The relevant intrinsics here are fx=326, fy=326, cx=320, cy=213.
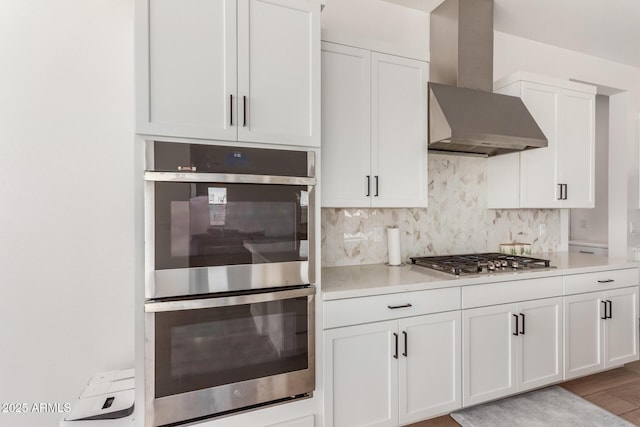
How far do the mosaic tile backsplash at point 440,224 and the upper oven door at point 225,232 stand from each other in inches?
29.0

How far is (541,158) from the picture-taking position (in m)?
2.70

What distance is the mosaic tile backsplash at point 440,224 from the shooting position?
8.02 feet

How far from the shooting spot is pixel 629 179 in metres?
3.67

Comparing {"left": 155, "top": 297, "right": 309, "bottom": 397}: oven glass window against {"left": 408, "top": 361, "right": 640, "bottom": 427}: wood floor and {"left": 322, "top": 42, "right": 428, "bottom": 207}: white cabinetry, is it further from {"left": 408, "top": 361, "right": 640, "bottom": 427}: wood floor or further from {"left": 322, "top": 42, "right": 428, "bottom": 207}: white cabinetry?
{"left": 408, "top": 361, "right": 640, "bottom": 427}: wood floor

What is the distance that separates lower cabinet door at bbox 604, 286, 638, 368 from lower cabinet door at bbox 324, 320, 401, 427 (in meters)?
1.93

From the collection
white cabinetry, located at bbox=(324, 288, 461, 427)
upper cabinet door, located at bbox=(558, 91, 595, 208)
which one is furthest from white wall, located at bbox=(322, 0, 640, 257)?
white cabinetry, located at bbox=(324, 288, 461, 427)

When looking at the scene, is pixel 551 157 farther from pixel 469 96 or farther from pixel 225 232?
pixel 225 232

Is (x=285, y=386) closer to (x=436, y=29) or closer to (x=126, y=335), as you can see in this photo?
(x=126, y=335)

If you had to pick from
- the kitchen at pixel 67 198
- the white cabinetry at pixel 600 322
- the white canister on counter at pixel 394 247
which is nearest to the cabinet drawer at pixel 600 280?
the white cabinetry at pixel 600 322

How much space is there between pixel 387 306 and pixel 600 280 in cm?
188

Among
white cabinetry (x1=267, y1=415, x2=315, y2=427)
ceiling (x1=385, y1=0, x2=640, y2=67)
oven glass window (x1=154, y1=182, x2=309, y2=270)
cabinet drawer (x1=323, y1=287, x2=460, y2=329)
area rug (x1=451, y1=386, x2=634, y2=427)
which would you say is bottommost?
area rug (x1=451, y1=386, x2=634, y2=427)

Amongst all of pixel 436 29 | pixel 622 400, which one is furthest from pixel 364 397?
pixel 436 29

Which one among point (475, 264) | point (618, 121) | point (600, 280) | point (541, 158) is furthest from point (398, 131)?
point (618, 121)

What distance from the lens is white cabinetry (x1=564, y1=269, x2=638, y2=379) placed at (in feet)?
7.81
